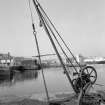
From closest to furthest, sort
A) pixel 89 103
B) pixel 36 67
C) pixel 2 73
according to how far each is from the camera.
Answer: pixel 89 103 < pixel 2 73 < pixel 36 67

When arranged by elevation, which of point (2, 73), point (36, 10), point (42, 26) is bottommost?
point (2, 73)

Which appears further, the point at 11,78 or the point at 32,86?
the point at 11,78

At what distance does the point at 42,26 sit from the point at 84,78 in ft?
11.5

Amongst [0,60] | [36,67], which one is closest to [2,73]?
[36,67]

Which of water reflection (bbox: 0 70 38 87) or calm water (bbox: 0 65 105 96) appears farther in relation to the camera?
water reflection (bbox: 0 70 38 87)

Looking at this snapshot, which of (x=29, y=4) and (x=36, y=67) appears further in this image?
(x=36, y=67)

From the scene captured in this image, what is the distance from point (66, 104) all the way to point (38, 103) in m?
1.93

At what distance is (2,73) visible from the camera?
41.9 meters

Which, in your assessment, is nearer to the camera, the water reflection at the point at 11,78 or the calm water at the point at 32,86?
the calm water at the point at 32,86

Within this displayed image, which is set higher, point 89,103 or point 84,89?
point 84,89

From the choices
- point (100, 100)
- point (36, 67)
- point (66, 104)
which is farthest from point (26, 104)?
point (36, 67)

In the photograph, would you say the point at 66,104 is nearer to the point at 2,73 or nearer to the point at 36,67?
the point at 2,73

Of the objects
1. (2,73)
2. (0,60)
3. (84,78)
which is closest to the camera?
(84,78)

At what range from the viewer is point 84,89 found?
761 centimetres
